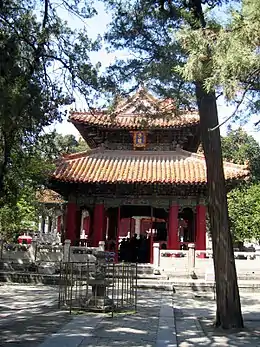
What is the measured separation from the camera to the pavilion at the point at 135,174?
1661cm

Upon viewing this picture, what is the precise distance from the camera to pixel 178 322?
8.09 meters

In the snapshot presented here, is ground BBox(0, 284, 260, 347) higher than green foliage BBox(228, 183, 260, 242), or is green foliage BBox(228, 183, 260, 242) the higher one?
green foliage BBox(228, 183, 260, 242)

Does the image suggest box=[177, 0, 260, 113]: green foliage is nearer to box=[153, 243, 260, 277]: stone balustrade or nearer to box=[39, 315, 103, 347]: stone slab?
box=[39, 315, 103, 347]: stone slab

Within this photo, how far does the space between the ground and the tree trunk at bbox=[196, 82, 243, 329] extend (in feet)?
1.18

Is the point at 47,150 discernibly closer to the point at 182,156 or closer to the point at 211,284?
the point at 211,284

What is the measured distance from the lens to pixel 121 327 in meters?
7.13

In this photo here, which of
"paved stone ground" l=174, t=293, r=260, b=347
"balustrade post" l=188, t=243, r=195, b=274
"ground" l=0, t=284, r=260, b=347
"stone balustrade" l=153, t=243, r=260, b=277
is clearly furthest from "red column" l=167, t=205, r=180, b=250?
"ground" l=0, t=284, r=260, b=347

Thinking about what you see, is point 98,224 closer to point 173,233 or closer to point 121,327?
point 173,233

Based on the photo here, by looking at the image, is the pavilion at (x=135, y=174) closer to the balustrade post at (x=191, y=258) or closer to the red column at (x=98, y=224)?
the red column at (x=98, y=224)

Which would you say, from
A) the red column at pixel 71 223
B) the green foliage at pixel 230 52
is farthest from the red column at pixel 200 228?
the green foliage at pixel 230 52

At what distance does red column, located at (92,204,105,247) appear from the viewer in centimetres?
1716

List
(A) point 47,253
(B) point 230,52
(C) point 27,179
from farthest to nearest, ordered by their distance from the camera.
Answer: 1. (A) point 47,253
2. (C) point 27,179
3. (B) point 230,52

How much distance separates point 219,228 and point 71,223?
10.7 m

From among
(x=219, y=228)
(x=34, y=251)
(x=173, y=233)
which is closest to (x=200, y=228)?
(x=173, y=233)
